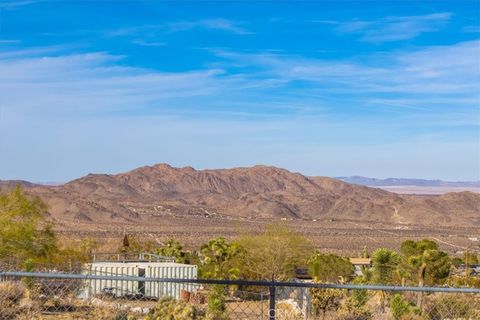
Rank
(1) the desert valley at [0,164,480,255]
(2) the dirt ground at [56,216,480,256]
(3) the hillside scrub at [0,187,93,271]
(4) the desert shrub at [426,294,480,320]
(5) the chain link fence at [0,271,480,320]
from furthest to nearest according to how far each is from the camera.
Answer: (1) the desert valley at [0,164,480,255], (2) the dirt ground at [56,216,480,256], (3) the hillside scrub at [0,187,93,271], (4) the desert shrub at [426,294,480,320], (5) the chain link fence at [0,271,480,320]

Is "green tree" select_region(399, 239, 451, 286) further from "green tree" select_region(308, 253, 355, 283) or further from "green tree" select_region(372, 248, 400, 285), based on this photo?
"green tree" select_region(308, 253, 355, 283)

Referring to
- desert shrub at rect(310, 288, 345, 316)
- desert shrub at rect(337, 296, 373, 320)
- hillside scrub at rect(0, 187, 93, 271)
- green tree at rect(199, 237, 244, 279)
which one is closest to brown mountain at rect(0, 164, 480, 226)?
green tree at rect(199, 237, 244, 279)

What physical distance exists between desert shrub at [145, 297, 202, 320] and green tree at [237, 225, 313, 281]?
97.9 feet

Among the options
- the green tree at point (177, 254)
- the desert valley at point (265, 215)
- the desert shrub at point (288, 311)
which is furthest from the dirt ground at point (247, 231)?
the desert shrub at point (288, 311)

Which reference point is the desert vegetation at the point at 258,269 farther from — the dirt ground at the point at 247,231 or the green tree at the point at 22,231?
the dirt ground at the point at 247,231

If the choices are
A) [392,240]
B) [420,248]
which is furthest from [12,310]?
[392,240]

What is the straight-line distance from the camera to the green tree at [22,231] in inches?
1304

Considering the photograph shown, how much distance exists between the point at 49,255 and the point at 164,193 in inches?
6487

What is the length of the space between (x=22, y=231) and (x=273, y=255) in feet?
47.5

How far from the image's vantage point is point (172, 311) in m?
11.0

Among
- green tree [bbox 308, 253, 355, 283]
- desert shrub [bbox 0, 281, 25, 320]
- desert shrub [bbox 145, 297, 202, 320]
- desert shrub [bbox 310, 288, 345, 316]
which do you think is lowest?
green tree [bbox 308, 253, 355, 283]

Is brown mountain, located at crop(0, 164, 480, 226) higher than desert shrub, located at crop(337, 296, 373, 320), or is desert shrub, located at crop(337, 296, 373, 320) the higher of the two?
brown mountain, located at crop(0, 164, 480, 226)

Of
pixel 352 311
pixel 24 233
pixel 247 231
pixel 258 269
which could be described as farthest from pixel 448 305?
pixel 247 231

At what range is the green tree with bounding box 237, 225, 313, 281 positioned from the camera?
41938 millimetres
